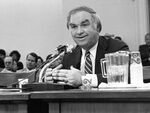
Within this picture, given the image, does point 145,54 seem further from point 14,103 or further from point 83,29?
Result: point 14,103

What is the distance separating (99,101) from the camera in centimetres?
125

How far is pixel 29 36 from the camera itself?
28.6 ft

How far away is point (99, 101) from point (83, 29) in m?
1.33

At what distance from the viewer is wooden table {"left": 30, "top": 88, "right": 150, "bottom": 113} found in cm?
117

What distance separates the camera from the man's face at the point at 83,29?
250cm

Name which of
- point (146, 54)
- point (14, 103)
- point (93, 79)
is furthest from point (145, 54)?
point (14, 103)

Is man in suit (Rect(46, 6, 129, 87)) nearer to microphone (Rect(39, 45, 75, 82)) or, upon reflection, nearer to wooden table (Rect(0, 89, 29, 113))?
microphone (Rect(39, 45, 75, 82))

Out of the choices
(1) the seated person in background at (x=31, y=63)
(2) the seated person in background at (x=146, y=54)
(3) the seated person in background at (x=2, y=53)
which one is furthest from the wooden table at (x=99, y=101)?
(3) the seated person in background at (x=2, y=53)

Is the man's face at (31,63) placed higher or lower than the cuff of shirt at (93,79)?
higher

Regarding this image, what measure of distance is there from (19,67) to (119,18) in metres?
2.27

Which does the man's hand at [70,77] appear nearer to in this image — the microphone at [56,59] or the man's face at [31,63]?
the microphone at [56,59]

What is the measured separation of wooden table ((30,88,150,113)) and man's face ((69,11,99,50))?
1.19 metres

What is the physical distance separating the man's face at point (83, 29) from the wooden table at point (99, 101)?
1195 millimetres

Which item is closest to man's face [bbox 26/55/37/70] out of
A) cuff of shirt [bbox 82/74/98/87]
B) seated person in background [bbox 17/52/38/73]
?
seated person in background [bbox 17/52/38/73]
